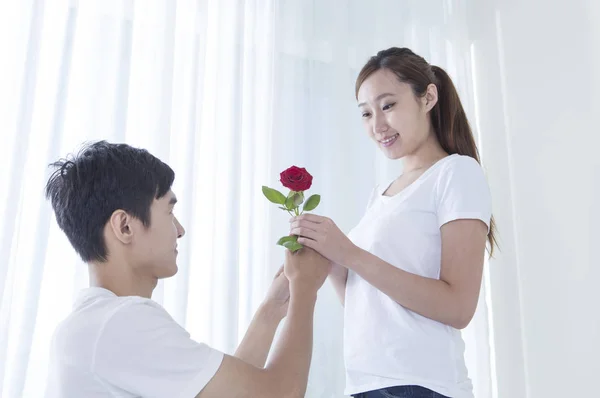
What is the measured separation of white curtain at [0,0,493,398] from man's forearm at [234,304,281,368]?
0.46 metres

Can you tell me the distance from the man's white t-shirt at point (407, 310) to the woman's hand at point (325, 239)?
84 mm

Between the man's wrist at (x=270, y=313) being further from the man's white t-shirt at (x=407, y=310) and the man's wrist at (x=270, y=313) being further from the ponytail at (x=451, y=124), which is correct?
the ponytail at (x=451, y=124)

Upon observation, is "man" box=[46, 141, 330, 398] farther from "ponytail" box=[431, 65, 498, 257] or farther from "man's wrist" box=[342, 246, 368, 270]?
"ponytail" box=[431, 65, 498, 257]

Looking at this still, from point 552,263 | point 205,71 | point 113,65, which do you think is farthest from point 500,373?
point 113,65

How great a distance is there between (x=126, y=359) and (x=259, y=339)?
45 cm

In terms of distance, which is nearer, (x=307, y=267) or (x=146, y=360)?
(x=146, y=360)

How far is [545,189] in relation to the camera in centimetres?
218

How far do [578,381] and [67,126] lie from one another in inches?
75.3

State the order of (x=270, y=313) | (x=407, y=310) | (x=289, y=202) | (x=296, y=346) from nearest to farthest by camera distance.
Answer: (x=296, y=346)
(x=407, y=310)
(x=289, y=202)
(x=270, y=313)

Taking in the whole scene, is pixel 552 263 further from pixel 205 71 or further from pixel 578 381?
pixel 205 71

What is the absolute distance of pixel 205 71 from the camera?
187cm

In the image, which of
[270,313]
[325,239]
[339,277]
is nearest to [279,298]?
[270,313]

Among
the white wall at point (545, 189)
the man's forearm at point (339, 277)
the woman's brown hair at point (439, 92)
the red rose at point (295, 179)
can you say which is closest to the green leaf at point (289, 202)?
the red rose at point (295, 179)

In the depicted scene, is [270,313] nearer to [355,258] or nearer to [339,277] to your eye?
[339,277]
